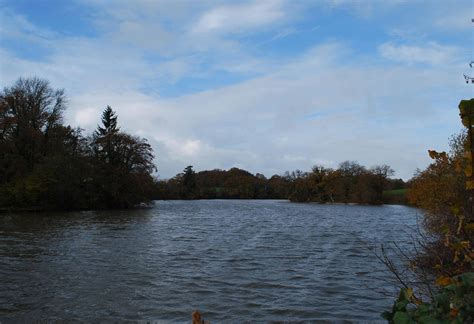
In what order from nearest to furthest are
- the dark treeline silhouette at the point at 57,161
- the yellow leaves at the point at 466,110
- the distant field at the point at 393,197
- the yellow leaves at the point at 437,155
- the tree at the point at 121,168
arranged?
1. the yellow leaves at the point at 466,110
2. the yellow leaves at the point at 437,155
3. the dark treeline silhouette at the point at 57,161
4. the tree at the point at 121,168
5. the distant field at the point at 393,197

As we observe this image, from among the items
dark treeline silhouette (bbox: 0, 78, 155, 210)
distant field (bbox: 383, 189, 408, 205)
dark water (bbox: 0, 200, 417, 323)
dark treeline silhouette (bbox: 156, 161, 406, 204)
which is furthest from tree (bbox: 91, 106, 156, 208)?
distant field (bbox: 383, 189, 408, 205)

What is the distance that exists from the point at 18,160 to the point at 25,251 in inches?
1318

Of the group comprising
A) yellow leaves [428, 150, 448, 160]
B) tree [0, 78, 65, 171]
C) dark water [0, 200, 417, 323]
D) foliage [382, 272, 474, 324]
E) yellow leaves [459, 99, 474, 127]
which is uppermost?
tree [0, 78, 65, 171]

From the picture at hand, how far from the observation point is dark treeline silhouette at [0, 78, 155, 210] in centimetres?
4503

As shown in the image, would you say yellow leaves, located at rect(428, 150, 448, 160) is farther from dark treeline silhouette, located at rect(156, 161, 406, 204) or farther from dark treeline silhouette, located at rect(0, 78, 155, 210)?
dark treeline silhouette, located at rect(156, 161, 406, 204)

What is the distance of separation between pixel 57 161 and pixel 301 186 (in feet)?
223

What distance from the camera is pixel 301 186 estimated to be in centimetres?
10419

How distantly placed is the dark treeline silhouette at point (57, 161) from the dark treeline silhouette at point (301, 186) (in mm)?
11999

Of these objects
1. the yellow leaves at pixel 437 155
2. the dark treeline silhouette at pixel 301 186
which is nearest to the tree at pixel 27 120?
the dark treeline silhouette at pixel 301 186

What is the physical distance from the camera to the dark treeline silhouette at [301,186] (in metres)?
83.0

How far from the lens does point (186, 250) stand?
1888 centimetres

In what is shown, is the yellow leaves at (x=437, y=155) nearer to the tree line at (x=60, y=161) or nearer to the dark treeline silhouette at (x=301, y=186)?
the tree line at (x=60, y=161)

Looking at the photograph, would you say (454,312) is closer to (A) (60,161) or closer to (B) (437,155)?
(B) (437,155)

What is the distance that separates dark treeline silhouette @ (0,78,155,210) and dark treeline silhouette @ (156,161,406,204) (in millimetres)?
11999
